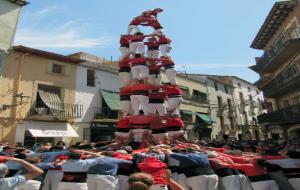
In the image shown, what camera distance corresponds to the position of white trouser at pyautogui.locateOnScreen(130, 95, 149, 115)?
9227 millimetres

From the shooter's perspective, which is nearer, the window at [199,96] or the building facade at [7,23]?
the building facade at [7,23]

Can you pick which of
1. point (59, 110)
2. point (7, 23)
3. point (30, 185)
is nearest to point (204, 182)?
point (30, 185)

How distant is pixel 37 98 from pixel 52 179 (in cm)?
1628

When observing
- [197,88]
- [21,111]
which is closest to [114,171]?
[21,111]

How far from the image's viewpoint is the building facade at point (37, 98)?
19188 mm

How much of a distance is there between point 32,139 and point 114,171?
16.8 metres

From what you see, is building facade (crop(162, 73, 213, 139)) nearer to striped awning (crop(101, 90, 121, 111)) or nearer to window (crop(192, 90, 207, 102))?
window (crop(192, 90, 207, 102))

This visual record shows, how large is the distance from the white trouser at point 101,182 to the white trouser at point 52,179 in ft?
3.65

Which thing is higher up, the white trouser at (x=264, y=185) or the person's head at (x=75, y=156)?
the person's head at (x=75, y=156)

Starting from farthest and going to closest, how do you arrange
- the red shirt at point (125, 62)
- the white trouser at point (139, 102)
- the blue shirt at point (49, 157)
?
the red shirt at point (125, 62)
the white trouser at point (139, 102)
the blue shirt at point (49, 157)

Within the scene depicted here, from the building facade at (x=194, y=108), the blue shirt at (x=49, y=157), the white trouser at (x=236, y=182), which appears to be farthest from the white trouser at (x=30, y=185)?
the building facade at (x=194, y=108)

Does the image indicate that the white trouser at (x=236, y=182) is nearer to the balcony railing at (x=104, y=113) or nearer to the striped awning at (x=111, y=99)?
the balcony railing at (x=104, y=113)

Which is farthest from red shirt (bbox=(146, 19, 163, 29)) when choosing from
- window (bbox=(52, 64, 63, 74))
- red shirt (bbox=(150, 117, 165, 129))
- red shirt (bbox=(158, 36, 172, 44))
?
window (bbox=(52, 64, 63, 74))

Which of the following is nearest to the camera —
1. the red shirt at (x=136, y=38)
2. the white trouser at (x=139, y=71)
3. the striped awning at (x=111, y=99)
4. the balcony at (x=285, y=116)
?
the white trouser at (x=139, y=71)
